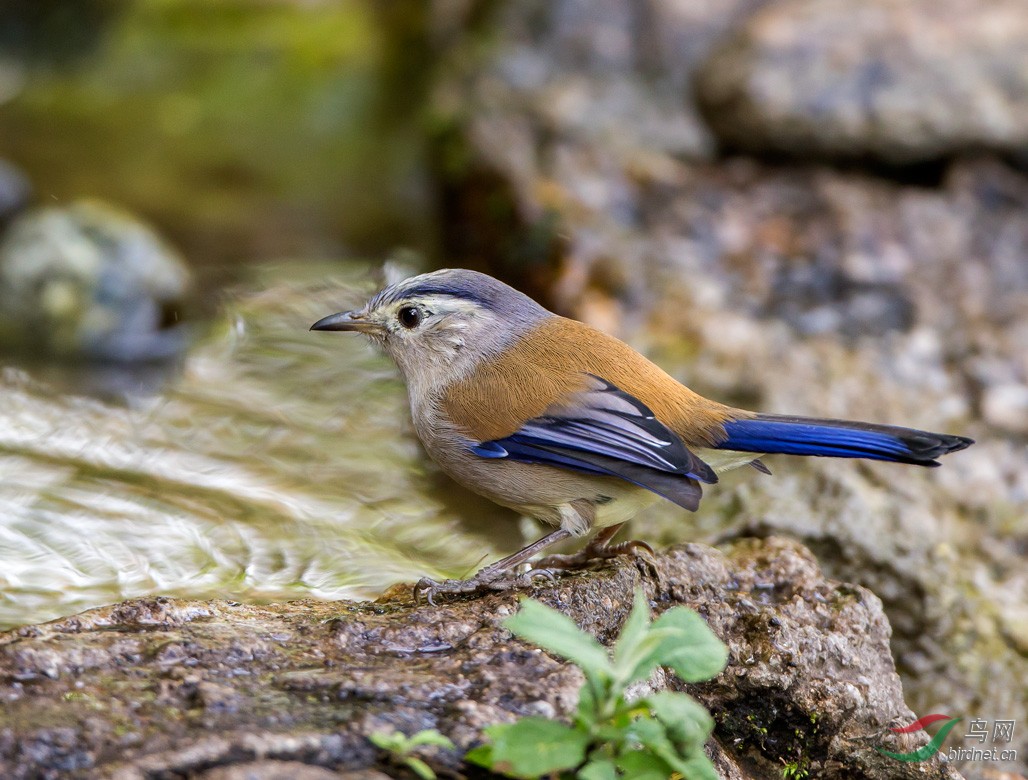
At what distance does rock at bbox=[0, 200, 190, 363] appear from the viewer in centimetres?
780

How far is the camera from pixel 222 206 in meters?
10.1

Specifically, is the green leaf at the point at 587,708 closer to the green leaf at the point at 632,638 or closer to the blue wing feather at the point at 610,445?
the green leaf at the point at 632,638

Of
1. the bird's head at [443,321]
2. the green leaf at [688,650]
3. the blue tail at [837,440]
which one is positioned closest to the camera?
the green leaf at [688,650]

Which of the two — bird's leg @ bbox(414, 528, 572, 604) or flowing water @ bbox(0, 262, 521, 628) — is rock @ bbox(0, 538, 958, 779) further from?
flowing water @ bbox(0, 262, 521, 628)

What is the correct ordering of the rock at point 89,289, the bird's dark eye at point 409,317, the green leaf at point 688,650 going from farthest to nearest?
the rock at point 89,289 → the bird's dark eye at point 409,317 → the green leaf at point 688,650

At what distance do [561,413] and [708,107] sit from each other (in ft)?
17.6

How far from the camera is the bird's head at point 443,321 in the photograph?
15.6ft

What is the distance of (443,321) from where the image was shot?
483 centimetres

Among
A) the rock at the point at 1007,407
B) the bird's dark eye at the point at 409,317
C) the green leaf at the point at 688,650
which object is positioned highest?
the bird's dark eye at the point at 409,317

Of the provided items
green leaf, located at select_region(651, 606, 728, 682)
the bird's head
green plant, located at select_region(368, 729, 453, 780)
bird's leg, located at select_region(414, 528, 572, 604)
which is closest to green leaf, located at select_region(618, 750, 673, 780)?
green leaf, located at select_region(651, 606, 728, 682)

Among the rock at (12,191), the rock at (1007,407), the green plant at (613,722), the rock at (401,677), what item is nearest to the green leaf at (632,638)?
the green plant at (613,722)

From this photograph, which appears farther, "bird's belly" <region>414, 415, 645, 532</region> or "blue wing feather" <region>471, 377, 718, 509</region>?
"bird's belly" <region>414, 415, 645, 532</region>

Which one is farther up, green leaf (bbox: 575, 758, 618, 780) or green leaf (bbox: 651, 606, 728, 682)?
green leaf (bbox: 651, 606, 728, 682)

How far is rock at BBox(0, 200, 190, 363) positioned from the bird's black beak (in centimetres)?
330
